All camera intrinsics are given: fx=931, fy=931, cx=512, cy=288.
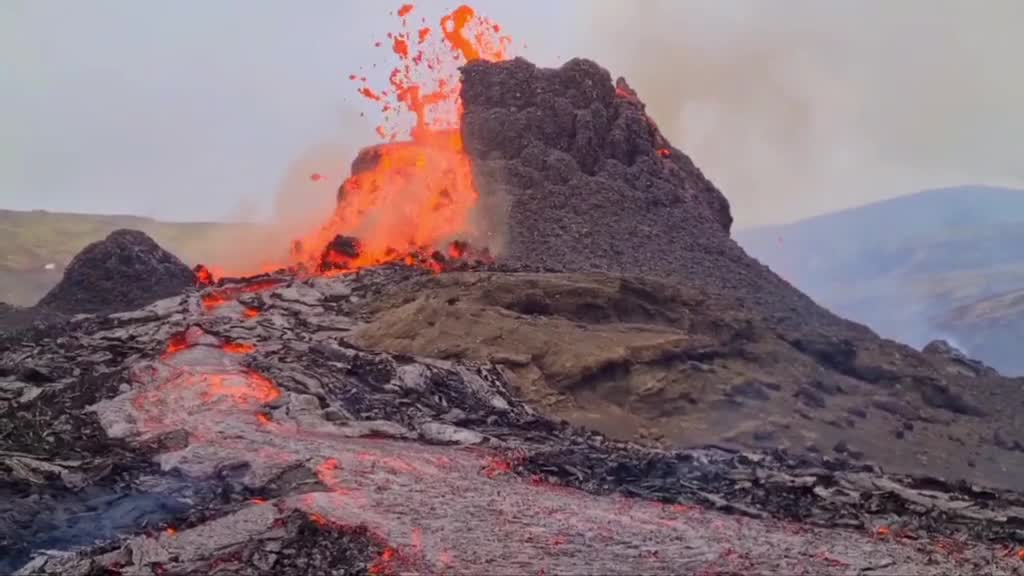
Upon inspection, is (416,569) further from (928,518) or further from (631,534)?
(928,518)

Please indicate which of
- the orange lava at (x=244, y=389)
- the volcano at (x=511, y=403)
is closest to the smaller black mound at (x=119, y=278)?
the volcano at (x=511, y=403)

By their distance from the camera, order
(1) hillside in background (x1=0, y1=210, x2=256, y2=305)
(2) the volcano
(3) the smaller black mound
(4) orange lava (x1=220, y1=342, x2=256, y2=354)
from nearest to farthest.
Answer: (2) the volcano < (4) orange lava (x1=220, y1=342, x2=256, y2=354) < (3) the smaller black mound < (1) hillside in background (x1=0, y1=210, x2=256, y2=305)

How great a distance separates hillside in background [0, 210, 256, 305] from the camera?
9888 centimetres

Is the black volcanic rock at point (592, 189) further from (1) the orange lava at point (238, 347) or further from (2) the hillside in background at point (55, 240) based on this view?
(2) the hillside in background at point (55, 240)

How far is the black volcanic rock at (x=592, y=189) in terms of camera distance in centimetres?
3566

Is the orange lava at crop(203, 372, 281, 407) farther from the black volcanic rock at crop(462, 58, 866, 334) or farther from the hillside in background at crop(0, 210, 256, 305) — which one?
the hillside in background at crop(0, 210, 256, 305)

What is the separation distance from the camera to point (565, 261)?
34.4 meters

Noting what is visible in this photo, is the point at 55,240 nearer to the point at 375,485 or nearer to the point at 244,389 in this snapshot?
the point at 244,389

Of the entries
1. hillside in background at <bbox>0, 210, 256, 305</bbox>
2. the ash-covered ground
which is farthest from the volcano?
hillside in background at <bbox>0, 210, 256, 305</bbox>

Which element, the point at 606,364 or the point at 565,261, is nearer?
the point at 606,364

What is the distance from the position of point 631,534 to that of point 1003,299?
10173 cm

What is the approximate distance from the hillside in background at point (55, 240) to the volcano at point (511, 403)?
5369 cm

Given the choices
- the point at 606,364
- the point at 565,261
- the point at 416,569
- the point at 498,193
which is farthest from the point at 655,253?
the point at 416,569

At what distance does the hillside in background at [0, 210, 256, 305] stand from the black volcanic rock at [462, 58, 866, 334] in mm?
51524
